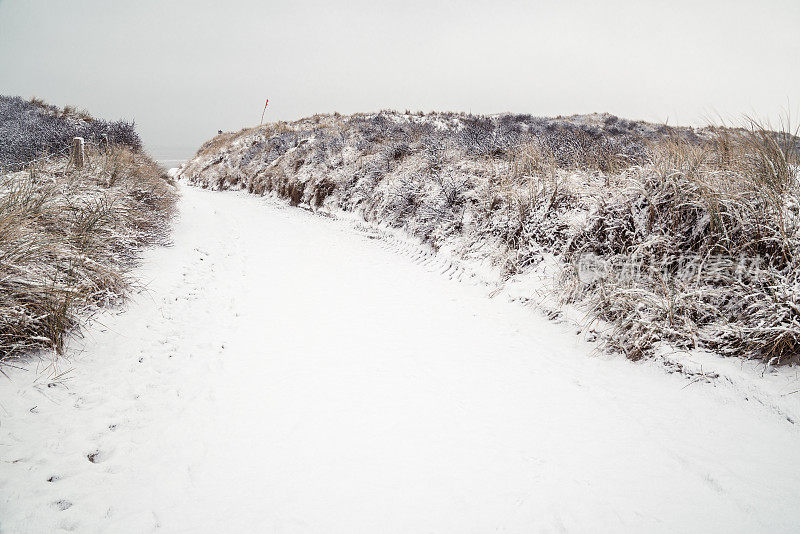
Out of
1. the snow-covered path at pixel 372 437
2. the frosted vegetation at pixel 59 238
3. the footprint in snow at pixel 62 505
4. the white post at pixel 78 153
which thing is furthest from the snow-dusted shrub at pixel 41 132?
the footprint in snow at pixel 62 505

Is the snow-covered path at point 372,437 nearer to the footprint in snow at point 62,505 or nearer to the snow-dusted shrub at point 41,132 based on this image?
the footprint in snow at point 62,505

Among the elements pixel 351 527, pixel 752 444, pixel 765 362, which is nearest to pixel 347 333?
→ pixel 351 527

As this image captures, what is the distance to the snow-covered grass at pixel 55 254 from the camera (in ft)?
9.81

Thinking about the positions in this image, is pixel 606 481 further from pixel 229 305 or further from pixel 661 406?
pixel 229 305

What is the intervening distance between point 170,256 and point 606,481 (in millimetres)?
7624

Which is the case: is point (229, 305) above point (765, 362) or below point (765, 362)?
below

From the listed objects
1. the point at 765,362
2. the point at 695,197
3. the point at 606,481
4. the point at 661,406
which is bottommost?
the point at 606,481

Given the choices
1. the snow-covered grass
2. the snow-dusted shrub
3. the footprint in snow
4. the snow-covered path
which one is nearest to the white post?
the snow-covered grass

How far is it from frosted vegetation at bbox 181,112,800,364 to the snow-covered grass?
579 cm

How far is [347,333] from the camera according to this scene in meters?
4.36

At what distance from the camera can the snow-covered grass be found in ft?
9.81

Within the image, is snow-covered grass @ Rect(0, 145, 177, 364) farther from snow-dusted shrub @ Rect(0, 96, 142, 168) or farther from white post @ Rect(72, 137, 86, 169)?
snow-dusted shrub @ Rect(0, 96, 142, 168)

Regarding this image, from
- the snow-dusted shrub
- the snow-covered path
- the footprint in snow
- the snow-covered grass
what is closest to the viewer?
the footprint in snow

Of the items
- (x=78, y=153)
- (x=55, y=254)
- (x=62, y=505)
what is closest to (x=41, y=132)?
(x=78, y=153)
